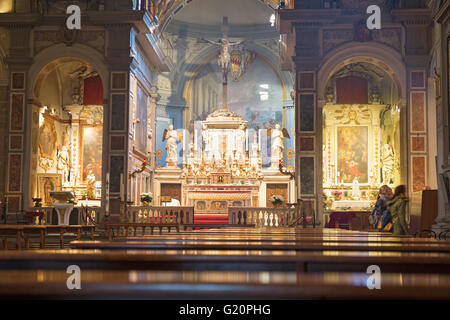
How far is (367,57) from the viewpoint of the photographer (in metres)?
18.1

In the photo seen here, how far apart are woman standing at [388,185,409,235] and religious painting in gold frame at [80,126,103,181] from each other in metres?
14.9

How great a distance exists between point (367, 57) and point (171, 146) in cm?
1129

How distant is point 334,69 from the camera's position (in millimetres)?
18078

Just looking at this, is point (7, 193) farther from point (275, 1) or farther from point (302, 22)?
point (275, 1)

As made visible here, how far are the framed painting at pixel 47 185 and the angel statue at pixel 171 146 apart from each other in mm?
6636

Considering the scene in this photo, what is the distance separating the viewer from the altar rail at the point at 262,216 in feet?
56.2

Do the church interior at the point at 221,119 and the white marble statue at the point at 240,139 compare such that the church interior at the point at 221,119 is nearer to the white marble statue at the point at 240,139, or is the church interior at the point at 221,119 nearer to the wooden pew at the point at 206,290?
the white marble statue at the point at 240,139

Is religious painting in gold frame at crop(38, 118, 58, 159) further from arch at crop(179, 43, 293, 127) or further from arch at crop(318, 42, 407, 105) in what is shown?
arch at crop(318, 42, 407, 105)

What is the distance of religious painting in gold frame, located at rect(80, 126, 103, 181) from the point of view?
886 inches

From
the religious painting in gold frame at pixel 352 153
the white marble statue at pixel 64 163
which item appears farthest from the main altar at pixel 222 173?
the white marble statue at pixel 64 163

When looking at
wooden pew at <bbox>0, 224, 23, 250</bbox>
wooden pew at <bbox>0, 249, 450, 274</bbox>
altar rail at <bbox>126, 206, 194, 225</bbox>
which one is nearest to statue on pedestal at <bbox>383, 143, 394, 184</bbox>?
altar rail at <bbox>126, 206, 194, 225</bbox>

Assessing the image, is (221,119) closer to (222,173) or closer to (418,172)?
(222,173)

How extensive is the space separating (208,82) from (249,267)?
2750cm

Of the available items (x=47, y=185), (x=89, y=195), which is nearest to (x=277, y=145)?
(x=89, y=195)
